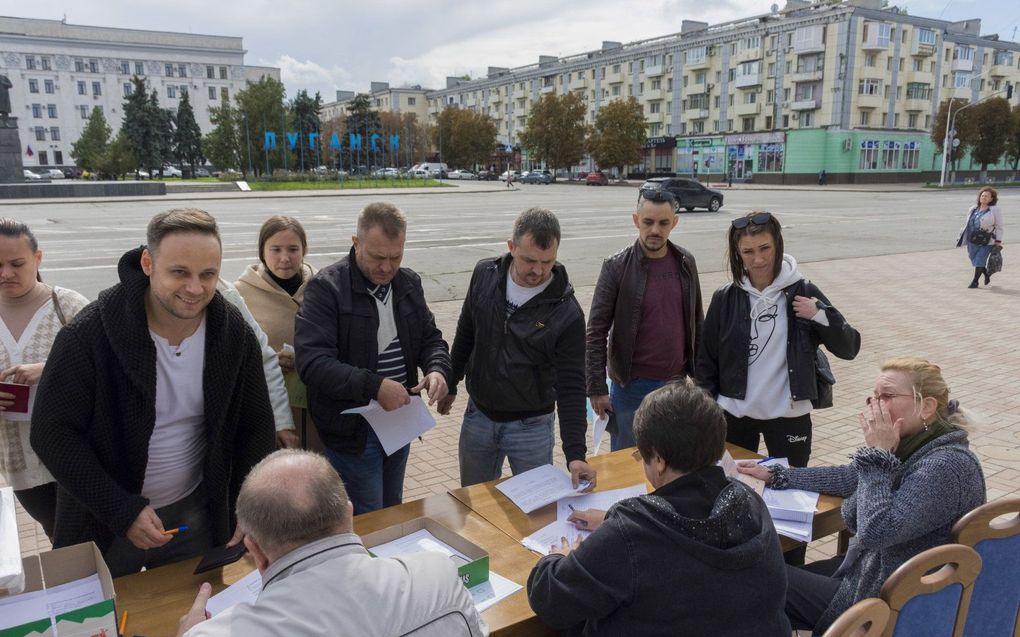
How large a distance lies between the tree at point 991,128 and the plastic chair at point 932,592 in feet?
220

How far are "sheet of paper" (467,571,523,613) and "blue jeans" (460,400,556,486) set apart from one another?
116 centimetres

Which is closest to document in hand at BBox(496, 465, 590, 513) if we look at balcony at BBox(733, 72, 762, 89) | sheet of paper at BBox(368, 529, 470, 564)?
sheet of paper at BBox(368, 529, 470, 564)

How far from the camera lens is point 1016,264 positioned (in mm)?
15727

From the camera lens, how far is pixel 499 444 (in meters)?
3.52

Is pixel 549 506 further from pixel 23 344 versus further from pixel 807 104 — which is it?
pixel 807 104

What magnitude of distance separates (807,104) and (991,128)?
14714 millimetres

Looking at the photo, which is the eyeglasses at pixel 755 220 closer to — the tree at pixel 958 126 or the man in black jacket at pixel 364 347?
the man in black jacket at pixel 364 347

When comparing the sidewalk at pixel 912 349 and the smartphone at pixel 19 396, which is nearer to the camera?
the smartphone at pixel 19 396

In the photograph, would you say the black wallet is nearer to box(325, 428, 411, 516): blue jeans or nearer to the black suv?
box(325, 428, 411, 516): blue jeans

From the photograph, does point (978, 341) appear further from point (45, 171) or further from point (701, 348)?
point (45, 171)

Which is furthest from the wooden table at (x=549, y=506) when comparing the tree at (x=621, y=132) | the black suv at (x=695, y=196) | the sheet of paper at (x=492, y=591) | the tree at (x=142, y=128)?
the tree at (x=142, y=128)

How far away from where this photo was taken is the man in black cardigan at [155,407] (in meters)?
2.25

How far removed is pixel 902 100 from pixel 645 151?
2392 cm

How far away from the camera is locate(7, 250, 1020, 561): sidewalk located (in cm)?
536
